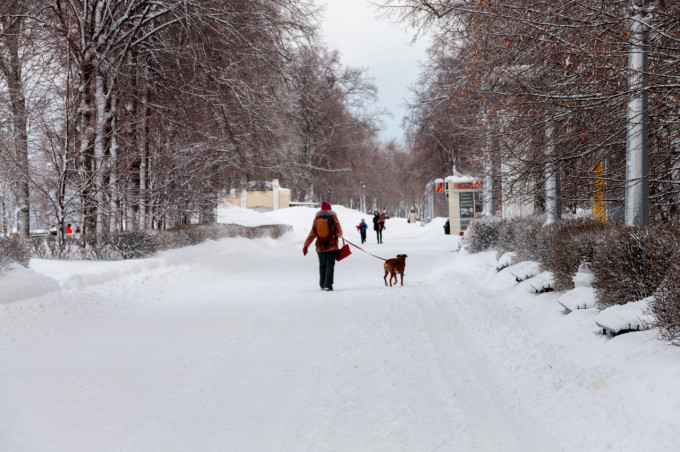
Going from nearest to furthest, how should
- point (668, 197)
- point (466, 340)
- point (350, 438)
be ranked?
1. point (350, 438)
2. point (466, 340)
3. point (668, 197)

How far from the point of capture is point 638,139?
7.65 m

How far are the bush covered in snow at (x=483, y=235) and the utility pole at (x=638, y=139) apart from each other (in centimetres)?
875

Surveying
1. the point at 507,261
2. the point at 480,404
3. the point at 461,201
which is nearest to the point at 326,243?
the point at 507,261

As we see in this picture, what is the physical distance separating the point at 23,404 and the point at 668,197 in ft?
30.7

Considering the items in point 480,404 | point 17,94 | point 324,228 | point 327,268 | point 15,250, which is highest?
point 17,94

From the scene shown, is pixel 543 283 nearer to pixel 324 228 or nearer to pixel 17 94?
pixel 324 228

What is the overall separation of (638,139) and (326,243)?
20.8 feet

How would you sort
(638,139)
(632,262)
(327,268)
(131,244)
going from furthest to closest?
(131,244)
(327,268)
(638,139)
(632,262)

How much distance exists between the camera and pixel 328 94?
4847 centimetres

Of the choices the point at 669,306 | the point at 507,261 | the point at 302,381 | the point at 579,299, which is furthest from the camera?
the point at 507,261

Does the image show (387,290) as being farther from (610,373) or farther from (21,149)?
(21,149)

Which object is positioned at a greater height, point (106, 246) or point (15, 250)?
point (15, 250)

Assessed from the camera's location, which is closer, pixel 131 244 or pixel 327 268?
pixel 327 268

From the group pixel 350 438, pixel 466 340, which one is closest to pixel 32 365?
pixel 350 438
